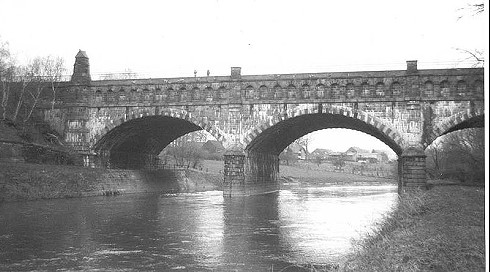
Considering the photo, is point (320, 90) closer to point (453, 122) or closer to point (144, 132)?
point (453, 122)

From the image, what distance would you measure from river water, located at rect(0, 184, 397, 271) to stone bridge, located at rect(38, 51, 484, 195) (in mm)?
13094

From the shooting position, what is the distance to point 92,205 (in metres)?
30.8

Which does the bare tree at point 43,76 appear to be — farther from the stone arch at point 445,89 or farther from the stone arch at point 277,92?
the stone arch at point 445,89

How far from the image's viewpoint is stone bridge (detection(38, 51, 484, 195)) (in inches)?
1497

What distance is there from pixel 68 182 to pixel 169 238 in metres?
22.3

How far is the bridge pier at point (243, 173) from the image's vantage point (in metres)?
41.8

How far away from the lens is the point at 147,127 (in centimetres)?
5016

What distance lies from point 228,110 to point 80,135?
15.0 meters

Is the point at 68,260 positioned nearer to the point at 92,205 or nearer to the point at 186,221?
the point at 186,221

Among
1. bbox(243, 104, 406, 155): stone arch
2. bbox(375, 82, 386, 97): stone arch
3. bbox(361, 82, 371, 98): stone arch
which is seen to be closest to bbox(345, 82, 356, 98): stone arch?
bbox(361, 82, 371, 98): stone arch

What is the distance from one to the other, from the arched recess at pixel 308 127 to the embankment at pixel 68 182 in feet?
40.3

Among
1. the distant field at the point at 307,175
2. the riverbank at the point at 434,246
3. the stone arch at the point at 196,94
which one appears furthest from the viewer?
the distant field at the point at 307,175

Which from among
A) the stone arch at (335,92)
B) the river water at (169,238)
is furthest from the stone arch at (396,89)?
the river water at (169,238)

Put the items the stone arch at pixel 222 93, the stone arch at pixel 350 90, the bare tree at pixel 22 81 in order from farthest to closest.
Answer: the bare tree at pixel 22 81 < the stone arch at pixel 222 93 < the stone arch at pixel 350 90
